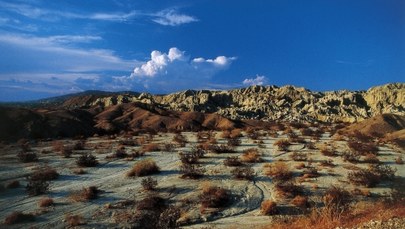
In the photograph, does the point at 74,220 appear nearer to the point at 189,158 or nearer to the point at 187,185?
the point at 187,185

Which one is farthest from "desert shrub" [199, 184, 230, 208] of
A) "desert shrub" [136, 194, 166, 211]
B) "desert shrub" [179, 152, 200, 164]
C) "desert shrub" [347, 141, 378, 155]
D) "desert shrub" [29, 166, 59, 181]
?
"desert shrub" [347, 141, 378, 155]

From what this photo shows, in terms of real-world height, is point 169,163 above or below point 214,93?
below

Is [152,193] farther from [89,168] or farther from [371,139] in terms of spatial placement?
[371,139]

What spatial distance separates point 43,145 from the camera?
3853 centimetres

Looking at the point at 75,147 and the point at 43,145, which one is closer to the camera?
the point at 75,147

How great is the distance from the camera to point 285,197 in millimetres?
21078

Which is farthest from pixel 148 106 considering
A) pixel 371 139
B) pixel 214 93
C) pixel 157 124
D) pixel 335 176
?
pixel 335 176

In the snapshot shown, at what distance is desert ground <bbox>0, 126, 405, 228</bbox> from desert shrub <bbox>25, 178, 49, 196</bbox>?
12 centimetres

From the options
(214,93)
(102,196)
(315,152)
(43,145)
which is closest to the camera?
(102,196)

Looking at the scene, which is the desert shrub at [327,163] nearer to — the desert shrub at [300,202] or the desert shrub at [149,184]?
the desert shrub at [300,202]

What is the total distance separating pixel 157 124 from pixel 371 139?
115 feet

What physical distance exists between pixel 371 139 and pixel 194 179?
23.6 meters

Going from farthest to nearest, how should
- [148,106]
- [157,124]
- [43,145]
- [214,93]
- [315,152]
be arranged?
[214,93], [148,106], [157,124], [43,145], [315,152]

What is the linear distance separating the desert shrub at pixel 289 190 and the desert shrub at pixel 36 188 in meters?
11.9
